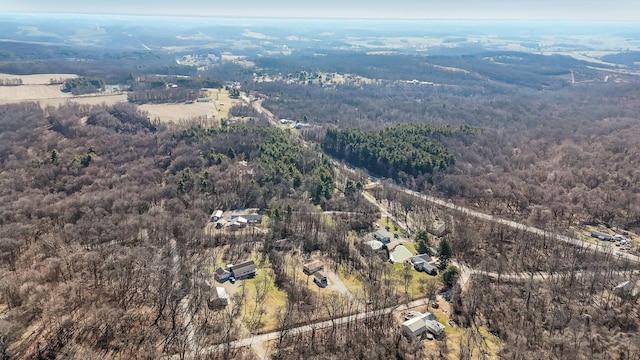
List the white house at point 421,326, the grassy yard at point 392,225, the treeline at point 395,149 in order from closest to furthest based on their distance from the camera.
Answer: the white house at point 421,326 < the grassy yard at point 392,225 < the treeline at point 395,149

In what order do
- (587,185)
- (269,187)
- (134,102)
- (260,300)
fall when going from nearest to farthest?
1. (260,300)
2. (269,187)
3. (587,185)
4. (134,102)

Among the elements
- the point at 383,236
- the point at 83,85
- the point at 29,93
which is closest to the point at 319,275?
the point at 383,236

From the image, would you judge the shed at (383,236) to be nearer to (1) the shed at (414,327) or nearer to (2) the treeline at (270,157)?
(2) the treeline at (270,157)

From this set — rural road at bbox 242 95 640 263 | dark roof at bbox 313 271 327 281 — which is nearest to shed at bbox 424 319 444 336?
dark roof at bbox 313 271 327 281

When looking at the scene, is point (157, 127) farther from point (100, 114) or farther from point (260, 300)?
point (260, 300)

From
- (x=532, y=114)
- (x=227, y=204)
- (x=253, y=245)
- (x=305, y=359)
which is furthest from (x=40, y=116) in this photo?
(x=532, y=114)

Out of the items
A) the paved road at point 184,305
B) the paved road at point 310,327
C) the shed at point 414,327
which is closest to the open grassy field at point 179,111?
the paved road at point 184,305

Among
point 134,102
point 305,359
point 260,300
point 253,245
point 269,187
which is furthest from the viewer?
point 134,102

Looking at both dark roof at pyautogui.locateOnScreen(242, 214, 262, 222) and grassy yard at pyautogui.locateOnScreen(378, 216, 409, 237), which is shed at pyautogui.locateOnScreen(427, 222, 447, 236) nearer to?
grassy yard at pyautogui.locateOnScreen(378, 216, 409, 237)
